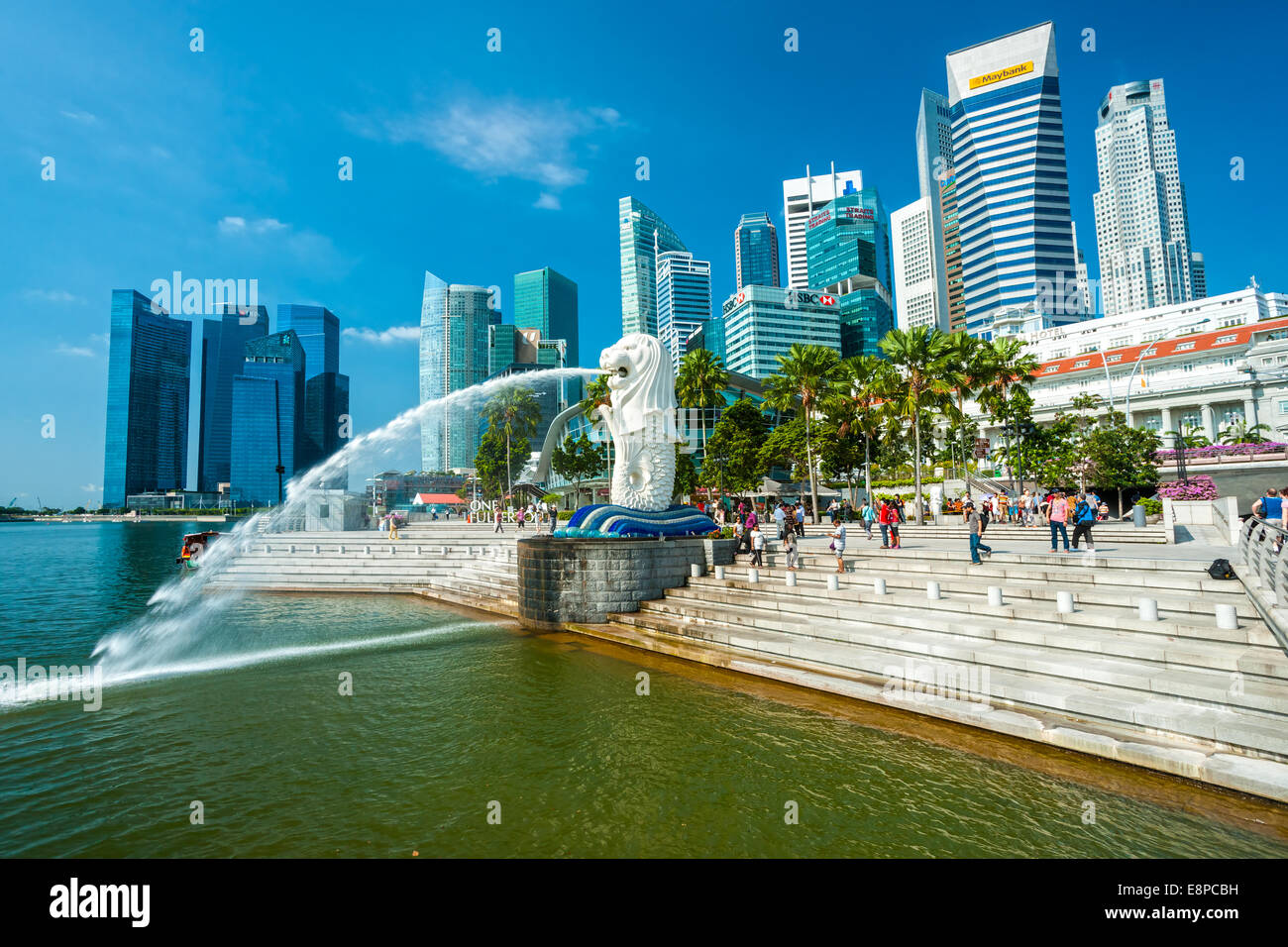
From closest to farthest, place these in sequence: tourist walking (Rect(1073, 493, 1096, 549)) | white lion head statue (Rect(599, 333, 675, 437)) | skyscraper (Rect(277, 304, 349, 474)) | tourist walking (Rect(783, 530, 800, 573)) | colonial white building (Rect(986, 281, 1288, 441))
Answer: tourist walking (Rect(1073, 493, 1096, 549)) < tourist walking (Rect(783, 530, 800, 573)) < white lion head statue (Rect(599, 333, 675, 437)) < colonial white building (Rect(986, 281, 1288, 441)) < skyscraper (Rect(277, 304, 349, 474))

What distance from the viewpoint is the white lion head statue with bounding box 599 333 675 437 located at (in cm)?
2130

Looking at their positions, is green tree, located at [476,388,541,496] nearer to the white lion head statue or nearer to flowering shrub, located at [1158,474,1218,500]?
the white lion head statue

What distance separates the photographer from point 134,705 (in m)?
12.0

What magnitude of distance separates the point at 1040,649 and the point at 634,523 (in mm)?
12372

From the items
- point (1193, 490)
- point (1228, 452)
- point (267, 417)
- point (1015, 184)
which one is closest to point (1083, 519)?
point (1193, 490)

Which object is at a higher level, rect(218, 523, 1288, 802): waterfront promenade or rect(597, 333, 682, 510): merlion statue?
rect(597, 333, 682, 510): merlion statue

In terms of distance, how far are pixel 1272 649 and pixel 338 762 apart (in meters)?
14.5

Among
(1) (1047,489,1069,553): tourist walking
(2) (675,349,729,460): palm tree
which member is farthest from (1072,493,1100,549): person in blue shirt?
(2) (675,349,729,460): palm tree

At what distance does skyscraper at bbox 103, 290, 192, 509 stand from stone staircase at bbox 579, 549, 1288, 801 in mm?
206717

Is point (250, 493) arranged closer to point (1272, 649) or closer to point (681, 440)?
point (681, 440)

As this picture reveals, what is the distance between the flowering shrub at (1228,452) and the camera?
3900 cm

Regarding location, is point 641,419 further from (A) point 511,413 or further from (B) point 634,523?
(A) point 511,413

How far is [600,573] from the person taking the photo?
62.7 feet
